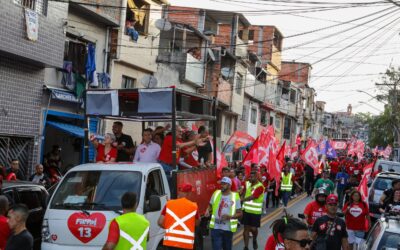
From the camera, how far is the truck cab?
8.33 meters

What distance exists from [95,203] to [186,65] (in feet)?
70.0

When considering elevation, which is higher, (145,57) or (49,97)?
(145,57)

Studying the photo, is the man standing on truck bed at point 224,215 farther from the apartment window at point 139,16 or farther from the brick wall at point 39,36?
the apartment window at point 139,16

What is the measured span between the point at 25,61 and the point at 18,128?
1.84 m

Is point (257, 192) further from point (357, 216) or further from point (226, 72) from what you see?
point (226, 72)

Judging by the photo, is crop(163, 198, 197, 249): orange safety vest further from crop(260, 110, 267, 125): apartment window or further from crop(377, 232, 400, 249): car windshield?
crop(260, 110, 267, 125): apartment window

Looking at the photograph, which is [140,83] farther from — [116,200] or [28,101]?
[116,200]

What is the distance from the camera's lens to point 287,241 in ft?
15.2

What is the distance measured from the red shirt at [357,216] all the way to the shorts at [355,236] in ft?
0.25

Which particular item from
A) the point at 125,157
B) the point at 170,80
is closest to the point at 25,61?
the point at 125,157

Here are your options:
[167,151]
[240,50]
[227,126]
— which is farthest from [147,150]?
[240,50]

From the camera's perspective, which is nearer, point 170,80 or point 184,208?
point 184,208

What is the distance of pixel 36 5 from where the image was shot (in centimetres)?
1678

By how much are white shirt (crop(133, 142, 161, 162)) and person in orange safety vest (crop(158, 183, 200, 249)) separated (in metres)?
2.87
